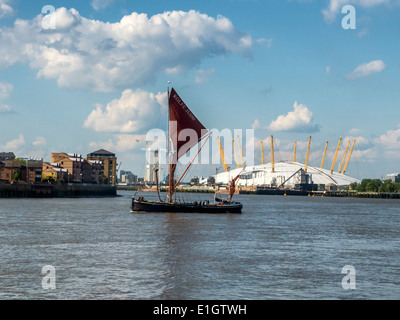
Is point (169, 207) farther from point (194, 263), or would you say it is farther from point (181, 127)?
point (194, 263)

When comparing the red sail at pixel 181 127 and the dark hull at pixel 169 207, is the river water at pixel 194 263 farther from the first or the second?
the dark hull at pixel 169 207

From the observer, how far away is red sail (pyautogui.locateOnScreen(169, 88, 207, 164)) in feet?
302

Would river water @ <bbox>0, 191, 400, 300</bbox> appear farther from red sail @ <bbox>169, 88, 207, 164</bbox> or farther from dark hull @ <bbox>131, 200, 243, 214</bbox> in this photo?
dark hull @ <bbox>131, 200, 243, 214</bbox>

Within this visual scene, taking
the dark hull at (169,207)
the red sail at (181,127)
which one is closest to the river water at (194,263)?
the red sail at (181,127)

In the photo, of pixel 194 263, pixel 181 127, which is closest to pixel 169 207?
pixel 181 127

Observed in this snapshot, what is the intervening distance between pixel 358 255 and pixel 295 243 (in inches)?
341


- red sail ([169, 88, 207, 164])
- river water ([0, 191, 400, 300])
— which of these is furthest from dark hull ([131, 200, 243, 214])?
river water ([0, 191, 400, 300])

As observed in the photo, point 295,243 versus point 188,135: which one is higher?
point 188,135

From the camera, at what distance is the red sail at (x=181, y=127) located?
92000 millimetres

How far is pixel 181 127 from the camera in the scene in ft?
302
